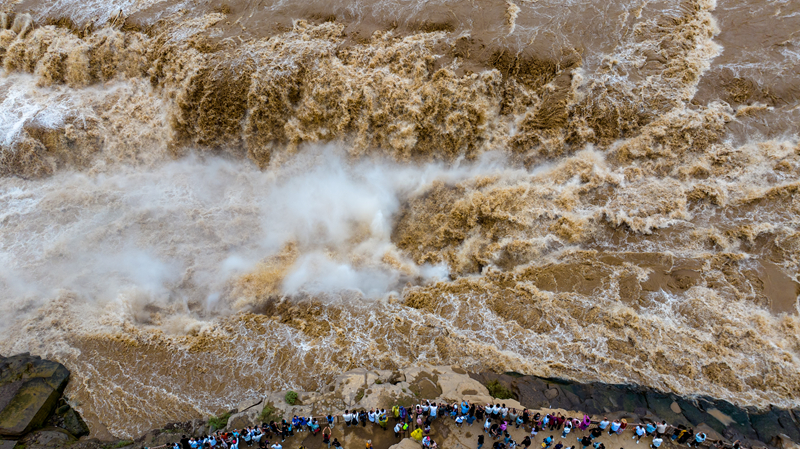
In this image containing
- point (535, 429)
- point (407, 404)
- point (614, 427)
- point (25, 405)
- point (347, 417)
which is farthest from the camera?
point (25, 405)

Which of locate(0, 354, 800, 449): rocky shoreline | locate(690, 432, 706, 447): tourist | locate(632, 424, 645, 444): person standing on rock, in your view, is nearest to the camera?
locate(690, 432, 706, 447): tourist

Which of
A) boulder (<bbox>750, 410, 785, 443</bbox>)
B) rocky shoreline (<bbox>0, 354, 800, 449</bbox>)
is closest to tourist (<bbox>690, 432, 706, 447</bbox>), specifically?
rocky shoreline (<bbox>0, 354, 800, 449</bbox>)

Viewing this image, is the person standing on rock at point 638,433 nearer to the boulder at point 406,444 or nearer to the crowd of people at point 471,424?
the crowd of people at point 471,424

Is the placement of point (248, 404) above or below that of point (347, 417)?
below

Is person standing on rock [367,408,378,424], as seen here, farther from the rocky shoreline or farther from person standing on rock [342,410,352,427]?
person standing on rock [342,410,352,427]

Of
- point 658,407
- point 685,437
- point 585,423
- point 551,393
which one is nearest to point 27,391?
point 551,393

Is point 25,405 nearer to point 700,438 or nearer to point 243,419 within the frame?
point 243,419
